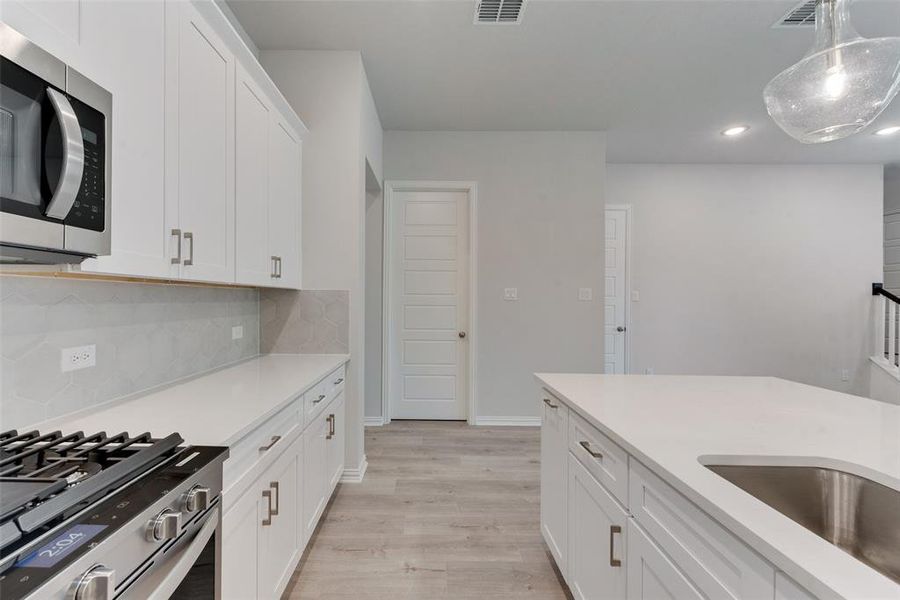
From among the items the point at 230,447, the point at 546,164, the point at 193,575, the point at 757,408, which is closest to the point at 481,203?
the point at 546,164

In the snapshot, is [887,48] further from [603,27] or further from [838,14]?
[603,27]

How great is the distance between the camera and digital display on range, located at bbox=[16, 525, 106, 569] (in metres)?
0.60

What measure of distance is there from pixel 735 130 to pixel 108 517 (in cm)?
513

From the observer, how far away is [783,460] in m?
0.98

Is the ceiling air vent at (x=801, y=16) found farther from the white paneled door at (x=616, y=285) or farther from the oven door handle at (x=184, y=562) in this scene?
the oven door handle at (x=184, y=562)

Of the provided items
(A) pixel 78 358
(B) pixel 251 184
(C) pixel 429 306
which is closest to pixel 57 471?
(A) pixel 78 358

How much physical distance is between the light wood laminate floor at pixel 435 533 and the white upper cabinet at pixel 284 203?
142 centimetres

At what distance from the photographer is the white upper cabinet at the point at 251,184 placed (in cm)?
189

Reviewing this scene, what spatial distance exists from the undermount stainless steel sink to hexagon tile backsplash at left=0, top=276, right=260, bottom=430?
1.84 meters

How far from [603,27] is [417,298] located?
2644mm

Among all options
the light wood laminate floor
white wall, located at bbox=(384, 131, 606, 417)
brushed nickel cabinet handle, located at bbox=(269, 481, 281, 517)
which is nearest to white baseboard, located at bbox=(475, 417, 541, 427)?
white wall, located at bbox=(384, 131, 606, 417)

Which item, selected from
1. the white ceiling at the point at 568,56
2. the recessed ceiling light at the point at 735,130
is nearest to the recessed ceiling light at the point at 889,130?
the white ceiling at the point at 568,56

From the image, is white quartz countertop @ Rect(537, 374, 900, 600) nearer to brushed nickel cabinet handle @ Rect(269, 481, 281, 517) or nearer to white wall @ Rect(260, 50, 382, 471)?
brushed nickel cabinet handle @ Rect(269, 481, 281, 517)

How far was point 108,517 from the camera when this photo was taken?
728 mm
